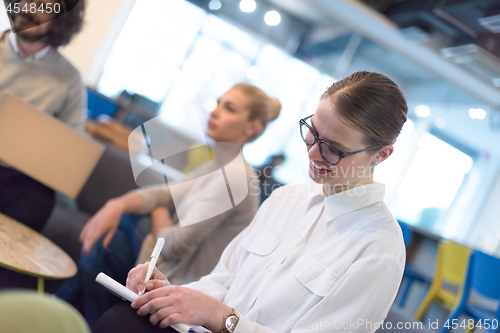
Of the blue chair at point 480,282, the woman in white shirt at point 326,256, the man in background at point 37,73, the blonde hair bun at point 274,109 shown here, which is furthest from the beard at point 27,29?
the blue chair at point 480,282

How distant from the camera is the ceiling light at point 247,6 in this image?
237 inches

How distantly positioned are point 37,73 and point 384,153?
1.34 m

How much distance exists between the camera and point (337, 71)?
551 centimetres

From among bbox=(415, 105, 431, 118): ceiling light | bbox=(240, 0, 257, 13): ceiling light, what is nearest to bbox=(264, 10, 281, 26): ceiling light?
bbox=(240, 0, 257, 13): ceiling light

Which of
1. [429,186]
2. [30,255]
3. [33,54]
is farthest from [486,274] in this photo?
[429,186]

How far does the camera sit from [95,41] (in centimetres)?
356

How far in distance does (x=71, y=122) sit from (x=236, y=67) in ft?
15.1

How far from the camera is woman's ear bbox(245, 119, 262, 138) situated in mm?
1316

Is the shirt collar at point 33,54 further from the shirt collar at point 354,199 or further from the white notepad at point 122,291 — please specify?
the shirt collar at point 354,199

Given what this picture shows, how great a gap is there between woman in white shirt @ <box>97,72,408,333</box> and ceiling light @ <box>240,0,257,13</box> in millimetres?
5580

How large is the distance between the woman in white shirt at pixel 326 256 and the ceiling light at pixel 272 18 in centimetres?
563

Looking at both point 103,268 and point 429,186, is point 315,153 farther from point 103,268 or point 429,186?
point 429,186

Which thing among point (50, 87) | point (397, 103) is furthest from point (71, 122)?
point (397, 103)

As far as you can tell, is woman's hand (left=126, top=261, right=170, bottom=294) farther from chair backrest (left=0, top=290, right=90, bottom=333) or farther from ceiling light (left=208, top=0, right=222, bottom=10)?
ceiling light (left=208, top=0, right=222, bottom=10)
